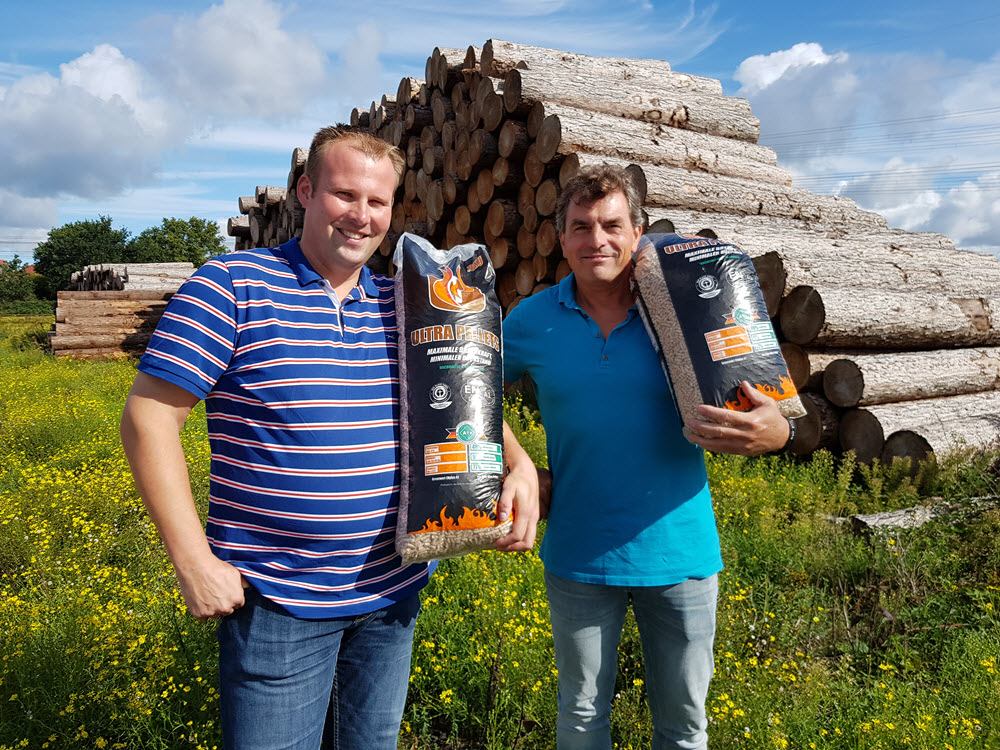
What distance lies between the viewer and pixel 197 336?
134cm

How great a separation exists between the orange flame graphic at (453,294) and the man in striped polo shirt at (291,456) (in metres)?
0.14

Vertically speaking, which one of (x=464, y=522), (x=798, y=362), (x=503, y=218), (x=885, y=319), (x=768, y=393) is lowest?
(x=464, y=522)

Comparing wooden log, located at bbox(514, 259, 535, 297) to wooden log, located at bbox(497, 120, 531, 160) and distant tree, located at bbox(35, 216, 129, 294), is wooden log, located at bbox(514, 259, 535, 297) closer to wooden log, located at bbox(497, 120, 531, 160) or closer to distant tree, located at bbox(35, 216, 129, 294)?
wooden log, located at bbox(497, 120, 531, 160)

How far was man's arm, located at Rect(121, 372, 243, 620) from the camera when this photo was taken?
52.1 inches

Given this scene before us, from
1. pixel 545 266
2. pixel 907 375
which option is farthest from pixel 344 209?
pixel 907 375

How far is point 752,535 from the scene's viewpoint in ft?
12.9

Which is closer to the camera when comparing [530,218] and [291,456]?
[291,456]

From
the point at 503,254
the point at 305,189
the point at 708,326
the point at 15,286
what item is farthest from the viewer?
the point at 15,286

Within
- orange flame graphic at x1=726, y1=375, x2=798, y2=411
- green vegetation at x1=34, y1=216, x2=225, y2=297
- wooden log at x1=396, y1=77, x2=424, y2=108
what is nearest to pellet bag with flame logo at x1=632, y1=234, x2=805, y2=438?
orange flame graphic at x1=726, y1=375, x2=798, y2=411

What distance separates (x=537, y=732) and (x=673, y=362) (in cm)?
155

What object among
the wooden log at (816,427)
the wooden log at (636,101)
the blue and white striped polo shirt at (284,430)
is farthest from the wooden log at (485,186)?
the blue and white striped polo shirt at (284,430)

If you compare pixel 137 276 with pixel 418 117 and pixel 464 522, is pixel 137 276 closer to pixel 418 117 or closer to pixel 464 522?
pixel 418 117

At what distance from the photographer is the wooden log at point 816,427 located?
4.91 metres

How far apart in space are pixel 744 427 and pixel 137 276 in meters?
17.0
